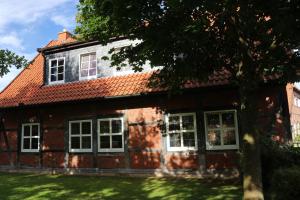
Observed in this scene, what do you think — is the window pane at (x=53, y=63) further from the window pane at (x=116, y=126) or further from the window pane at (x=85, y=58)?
the window pane at (x=116, y=126)

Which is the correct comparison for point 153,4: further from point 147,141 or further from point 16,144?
point 16,144

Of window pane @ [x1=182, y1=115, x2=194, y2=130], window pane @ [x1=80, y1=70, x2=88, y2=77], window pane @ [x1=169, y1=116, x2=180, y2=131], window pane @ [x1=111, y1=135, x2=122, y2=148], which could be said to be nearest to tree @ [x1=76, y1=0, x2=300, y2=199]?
window pane @ [x1=182, y1=115, x2=194, y2=130]

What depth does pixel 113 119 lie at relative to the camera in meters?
15.0

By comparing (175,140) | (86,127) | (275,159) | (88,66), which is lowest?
(275,159)

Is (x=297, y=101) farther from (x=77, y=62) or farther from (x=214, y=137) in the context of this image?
(x=77, y=62)

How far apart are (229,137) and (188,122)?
166 cm

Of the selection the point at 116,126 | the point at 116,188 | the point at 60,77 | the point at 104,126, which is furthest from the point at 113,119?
the point at 116,188

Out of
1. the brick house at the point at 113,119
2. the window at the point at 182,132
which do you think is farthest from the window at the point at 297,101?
the window at the point at 182,132

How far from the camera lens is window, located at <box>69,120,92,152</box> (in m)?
15.5

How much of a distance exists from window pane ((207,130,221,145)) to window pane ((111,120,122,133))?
12.6 feet

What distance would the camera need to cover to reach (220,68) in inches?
306

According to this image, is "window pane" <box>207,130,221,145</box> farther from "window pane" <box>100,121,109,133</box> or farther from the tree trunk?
the tree trunk

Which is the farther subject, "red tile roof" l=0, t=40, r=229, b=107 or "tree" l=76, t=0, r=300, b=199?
"red tile roof" l=0, t=40, r=229, b=107

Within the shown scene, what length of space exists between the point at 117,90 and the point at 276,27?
954 cm
